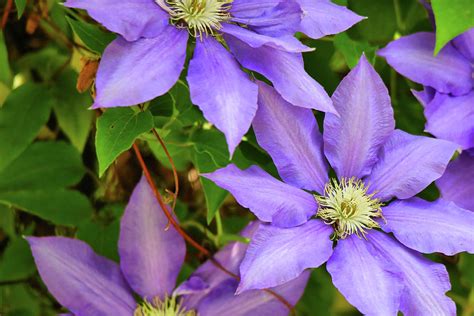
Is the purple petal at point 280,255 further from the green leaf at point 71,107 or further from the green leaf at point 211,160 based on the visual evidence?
the green leaf at point 71,107

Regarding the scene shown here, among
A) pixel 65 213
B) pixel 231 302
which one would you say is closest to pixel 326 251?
pixel 231 302

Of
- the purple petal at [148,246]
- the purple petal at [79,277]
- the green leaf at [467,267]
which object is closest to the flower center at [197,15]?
the purple petal at [148,246]

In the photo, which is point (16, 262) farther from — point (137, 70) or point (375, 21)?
point (375, 21)

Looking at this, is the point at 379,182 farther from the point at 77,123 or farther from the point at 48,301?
the point at 48,301

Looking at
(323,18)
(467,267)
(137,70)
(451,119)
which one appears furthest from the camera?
(467,267)

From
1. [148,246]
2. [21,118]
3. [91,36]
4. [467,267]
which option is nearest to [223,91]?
[91,36]
